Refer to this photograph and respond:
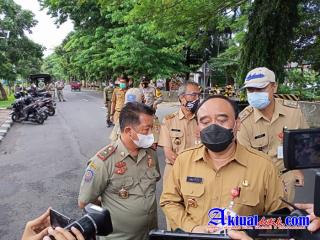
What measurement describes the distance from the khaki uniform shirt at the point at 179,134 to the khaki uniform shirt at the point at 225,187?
5.65 ft

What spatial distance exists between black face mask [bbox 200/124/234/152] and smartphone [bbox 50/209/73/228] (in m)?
0.95

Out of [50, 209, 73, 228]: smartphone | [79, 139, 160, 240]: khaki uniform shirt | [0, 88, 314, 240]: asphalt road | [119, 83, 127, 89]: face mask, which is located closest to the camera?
[50, 209, 73, 228]: smartphone

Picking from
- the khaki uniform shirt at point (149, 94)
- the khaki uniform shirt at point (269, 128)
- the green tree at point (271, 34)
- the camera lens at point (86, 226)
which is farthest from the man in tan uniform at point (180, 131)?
the khaki uniform shirt at point (149, 94)

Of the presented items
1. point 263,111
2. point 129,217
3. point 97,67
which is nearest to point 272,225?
point 129,217

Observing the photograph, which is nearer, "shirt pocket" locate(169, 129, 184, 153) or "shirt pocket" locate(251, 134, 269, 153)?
"shirt pocket" locate(251, 134, 269, 153)

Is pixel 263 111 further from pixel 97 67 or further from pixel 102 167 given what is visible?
pixel 97 67

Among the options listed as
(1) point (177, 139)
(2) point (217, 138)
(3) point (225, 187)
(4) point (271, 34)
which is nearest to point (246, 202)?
(3) point (225, 187)

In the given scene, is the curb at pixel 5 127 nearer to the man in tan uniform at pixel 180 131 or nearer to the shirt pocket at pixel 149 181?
the man in tan uniform at pixel 180 131

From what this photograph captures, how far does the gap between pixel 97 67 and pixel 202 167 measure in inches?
975

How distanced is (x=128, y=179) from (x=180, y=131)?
1.27 meters

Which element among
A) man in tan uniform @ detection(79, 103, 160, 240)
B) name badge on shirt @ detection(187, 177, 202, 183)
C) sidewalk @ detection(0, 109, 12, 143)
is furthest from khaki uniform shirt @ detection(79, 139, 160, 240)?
sidewalk @ detection(0, 109, 12, 143)

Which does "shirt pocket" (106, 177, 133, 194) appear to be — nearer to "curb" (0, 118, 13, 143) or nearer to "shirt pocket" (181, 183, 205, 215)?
"shirt pocket" (181, 183, 205, 215)

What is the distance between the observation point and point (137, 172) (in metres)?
2.96

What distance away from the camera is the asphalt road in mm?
5486
